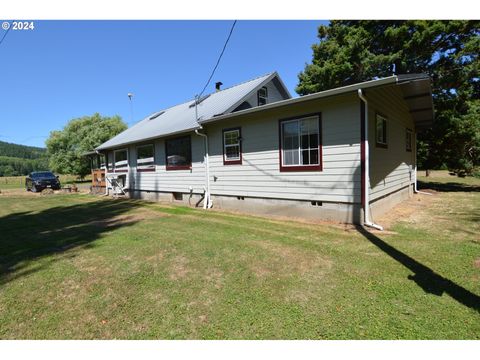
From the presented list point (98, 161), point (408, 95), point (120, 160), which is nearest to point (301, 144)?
point (408, 95)

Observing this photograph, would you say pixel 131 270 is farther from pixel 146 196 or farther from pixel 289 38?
pixel 146 196

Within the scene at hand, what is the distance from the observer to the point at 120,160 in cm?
1591

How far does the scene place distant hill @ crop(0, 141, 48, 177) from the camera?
7075cm

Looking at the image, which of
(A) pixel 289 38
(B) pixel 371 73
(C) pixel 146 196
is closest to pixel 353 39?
(B) pixel 371 73

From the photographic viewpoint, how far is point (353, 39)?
1642 cm

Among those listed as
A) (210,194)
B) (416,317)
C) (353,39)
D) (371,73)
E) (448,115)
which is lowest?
(416,317)

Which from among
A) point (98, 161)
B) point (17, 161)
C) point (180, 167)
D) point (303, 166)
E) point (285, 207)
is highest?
point (17, 161)

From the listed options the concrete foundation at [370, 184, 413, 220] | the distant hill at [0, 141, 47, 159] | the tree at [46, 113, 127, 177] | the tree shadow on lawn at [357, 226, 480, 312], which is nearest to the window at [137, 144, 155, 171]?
the concrete foundation at [370, 184, 413, 220]

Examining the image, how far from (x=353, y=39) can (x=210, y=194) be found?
13932 mm

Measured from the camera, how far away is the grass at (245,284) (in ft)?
8.49

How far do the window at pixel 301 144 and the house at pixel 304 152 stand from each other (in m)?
0.03

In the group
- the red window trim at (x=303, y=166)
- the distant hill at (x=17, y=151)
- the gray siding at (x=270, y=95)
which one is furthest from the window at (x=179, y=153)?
the distant hill at (x=17, y=151)

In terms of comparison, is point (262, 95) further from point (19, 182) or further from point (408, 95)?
point (19, 182)

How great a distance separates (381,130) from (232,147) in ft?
15.5
